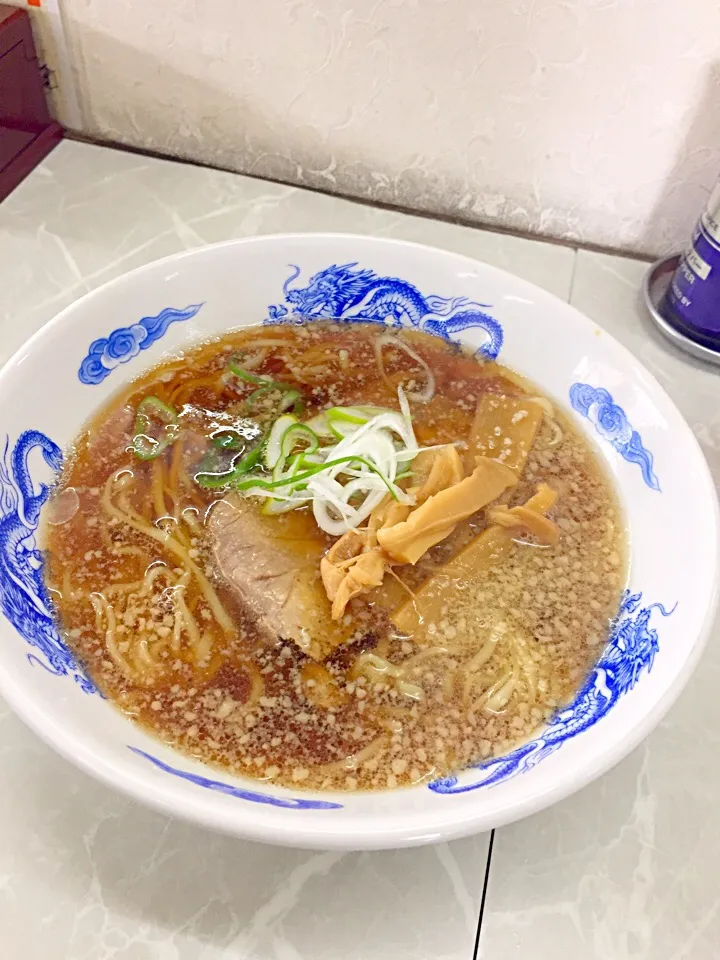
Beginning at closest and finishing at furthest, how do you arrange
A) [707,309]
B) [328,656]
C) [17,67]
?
[328,656]
[707,309]
[17,67]

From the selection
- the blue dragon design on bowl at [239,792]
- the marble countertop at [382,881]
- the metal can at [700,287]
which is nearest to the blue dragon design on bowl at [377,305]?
the metal can at [700,287]

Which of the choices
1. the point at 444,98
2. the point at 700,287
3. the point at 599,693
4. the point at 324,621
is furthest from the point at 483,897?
the point at 444,98

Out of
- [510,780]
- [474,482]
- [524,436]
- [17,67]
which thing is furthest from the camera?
[17,67]

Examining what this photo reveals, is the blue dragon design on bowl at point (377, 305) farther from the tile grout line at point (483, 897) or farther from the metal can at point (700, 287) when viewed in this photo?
the tile grout line at point (483, 897)

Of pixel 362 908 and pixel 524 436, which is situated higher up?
pixel 524 436

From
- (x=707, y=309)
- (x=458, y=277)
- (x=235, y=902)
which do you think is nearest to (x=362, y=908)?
(x=235, y=902)

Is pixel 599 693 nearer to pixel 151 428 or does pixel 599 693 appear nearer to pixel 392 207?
pixel 151 428

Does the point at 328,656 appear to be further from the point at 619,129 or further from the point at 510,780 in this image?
the point at 619,129
